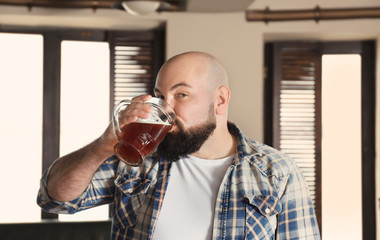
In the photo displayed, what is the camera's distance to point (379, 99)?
3.45 metres

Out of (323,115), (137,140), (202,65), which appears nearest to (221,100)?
(202,65)

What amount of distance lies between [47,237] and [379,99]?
8.47 ft

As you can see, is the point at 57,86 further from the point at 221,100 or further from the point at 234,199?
the point at 234,199

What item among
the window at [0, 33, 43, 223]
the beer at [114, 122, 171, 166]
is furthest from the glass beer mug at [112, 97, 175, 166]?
the window at [0, 33, 43, 223]

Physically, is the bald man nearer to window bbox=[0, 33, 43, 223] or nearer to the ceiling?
the ceiling

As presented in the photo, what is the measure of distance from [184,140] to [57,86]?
227cm

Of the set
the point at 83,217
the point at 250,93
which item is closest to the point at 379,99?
the point at 250,93

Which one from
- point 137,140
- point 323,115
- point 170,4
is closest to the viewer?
point 137,140

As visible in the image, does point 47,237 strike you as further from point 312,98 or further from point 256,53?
point 312,98

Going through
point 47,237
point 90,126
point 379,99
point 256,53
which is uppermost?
point 256,53

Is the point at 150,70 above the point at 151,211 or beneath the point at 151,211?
above

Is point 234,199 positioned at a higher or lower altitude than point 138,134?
lower

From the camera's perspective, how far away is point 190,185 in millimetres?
A: 1356

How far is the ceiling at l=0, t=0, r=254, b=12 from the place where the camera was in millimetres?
3027
